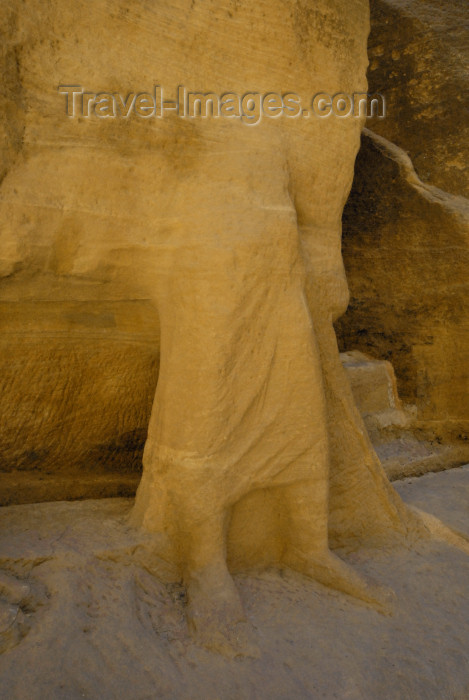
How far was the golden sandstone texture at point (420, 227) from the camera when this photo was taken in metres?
3.75

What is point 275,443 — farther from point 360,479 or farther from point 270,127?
point 270,127

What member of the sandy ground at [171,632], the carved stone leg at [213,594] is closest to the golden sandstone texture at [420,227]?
the sandy ground at [171,632]

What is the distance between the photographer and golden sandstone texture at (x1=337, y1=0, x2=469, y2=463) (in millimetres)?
3754

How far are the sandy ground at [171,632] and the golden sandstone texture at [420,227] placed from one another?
1906mm

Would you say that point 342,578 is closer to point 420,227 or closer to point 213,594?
point 213,594

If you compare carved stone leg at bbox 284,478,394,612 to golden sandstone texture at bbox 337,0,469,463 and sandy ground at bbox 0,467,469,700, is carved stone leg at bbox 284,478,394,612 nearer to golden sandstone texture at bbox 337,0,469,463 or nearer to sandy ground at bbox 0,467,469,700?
sandy ground at bbox 0,467,469,700

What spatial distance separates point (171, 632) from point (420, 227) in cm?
303

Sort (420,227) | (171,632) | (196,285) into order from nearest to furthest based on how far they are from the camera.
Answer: (171,632) < (196,285) < (420,227)

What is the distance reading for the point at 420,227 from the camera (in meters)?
3.75

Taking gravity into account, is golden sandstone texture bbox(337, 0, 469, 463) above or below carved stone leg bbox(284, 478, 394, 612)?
above

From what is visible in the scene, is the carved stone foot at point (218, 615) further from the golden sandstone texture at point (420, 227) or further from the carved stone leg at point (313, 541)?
the golden sandstone texture at point (420, 227)

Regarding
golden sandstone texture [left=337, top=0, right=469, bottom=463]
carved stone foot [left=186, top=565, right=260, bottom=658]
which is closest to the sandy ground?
carved stone foot [left=186, top=565, right=260, bottom=658]

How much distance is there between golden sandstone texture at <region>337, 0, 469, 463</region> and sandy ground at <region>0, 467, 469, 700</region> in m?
1.91

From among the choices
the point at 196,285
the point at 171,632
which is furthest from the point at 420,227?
the point at 171,632
